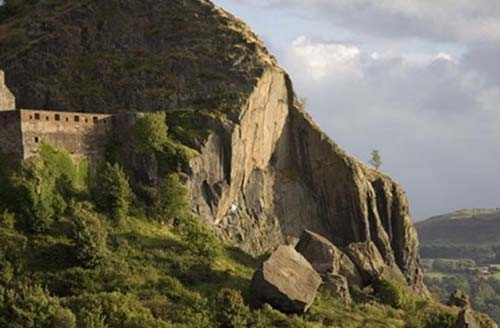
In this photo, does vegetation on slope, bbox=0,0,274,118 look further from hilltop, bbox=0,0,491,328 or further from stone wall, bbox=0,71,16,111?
stone wall, bbox=0,71,16,111

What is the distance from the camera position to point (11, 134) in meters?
61.8

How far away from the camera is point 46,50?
88.4m

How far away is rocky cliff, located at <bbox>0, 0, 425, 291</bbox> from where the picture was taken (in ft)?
269

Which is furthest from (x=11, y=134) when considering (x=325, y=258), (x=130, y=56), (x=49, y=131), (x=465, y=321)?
(x=465, y=321)

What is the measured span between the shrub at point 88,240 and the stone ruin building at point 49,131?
8.70 metres

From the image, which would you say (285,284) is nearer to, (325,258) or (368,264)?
(325,258)

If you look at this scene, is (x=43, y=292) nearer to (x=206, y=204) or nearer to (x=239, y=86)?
(x=206, y=204)

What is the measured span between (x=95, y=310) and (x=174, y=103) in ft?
122

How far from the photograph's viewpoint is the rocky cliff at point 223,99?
269 ft

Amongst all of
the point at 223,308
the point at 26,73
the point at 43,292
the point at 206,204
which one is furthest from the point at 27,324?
the point at 26,73

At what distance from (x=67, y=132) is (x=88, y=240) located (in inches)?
529

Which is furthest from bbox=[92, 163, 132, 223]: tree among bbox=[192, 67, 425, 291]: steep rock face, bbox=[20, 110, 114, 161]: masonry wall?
bbox=[192, 67, 425, 291]: steep rock face

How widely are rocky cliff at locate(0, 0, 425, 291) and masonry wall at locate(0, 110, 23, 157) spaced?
21075mm

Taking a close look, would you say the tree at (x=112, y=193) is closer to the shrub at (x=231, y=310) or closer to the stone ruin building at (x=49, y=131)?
the stone ruin building at (x=49, y=131)
